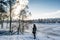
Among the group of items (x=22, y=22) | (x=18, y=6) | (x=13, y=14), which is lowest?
(x=22, y=22)

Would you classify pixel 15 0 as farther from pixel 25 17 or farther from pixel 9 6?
pixel 25 17

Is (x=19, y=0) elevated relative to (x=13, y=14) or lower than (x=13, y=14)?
elevated

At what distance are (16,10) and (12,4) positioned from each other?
7.62 ft

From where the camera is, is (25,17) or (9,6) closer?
(9,6)

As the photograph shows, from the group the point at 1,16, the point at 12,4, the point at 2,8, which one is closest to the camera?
the point at 12,4

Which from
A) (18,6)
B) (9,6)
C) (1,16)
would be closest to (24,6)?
(18,6)

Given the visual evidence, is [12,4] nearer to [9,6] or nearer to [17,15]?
[9,6]

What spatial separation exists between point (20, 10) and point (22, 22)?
3.07m

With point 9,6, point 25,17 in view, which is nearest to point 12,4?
point 9,6

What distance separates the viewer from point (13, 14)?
108ft

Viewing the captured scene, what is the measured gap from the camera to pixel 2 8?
32.0m

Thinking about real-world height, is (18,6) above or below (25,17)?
above

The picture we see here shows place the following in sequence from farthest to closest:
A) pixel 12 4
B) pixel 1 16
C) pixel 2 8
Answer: pixel 1 16
pixel 2 8
pixel 12 4

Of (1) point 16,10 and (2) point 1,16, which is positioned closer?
(1) point 16,10
